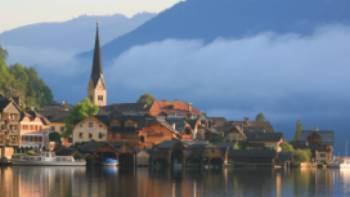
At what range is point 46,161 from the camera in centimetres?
12162

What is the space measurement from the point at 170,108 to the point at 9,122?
42.3m

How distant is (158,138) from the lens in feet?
447

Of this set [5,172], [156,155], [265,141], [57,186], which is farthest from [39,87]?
[57,186]

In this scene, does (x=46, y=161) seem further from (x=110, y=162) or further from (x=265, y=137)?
(x=265, y=137)

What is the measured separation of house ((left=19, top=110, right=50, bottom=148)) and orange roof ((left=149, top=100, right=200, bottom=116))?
86.0 ft

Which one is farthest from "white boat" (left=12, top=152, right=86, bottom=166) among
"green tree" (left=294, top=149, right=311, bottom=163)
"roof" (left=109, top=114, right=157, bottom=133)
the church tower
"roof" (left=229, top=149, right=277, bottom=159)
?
the church tower

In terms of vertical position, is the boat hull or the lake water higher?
the boat hull

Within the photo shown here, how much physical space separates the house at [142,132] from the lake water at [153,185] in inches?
1149

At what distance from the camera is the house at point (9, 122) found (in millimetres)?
140250

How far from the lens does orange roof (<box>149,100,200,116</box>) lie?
171750 millimetres

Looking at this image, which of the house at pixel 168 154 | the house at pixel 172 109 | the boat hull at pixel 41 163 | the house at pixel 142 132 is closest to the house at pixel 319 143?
the house at pixel 172 109

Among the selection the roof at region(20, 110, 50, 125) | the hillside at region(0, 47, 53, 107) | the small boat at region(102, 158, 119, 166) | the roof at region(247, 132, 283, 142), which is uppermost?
the hillside at region(0, 47, 53, 107)

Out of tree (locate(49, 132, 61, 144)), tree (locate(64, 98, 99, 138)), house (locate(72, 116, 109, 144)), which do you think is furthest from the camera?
tree (locate(64, 98, 99, 138))

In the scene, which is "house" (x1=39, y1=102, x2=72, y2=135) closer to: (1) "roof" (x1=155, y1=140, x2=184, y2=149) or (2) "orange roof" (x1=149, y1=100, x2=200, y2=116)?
(2) "orange roof" (x1=149, y1=100, x2=200, y2=116)
